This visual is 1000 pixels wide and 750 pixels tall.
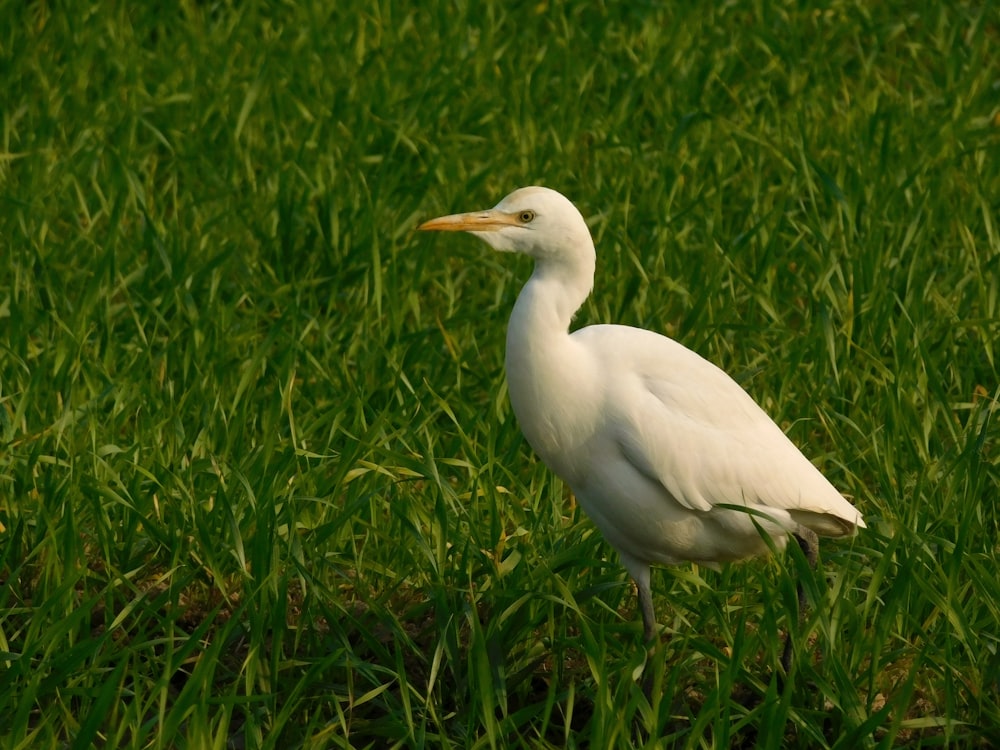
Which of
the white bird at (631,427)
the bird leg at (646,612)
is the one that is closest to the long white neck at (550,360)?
the white bird at (631,427)

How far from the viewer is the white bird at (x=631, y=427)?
11.5ft

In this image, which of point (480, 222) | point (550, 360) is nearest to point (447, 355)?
point (480, 222)

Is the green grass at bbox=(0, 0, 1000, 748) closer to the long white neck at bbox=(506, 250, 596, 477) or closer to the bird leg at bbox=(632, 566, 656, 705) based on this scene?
the bird leg at bbox=(632, 566, 656, 705)

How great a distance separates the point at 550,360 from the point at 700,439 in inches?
16.0

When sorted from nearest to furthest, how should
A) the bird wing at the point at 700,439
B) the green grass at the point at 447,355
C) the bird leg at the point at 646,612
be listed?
1. the green grass at the point at 447,355
2. the bird wing at the point at 700,439
3. the bird leg at the point at 646,612

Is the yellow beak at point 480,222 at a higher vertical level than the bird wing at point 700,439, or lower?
higher

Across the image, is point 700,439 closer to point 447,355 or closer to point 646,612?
point 646,612

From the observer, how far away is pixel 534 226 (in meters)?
3.52

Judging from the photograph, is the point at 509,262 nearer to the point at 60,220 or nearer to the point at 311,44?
the point at 60,220

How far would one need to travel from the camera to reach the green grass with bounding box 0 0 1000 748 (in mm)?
3414

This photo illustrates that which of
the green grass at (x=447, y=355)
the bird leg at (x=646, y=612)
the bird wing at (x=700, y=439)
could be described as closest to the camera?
the green grass at (x=447, y=355)

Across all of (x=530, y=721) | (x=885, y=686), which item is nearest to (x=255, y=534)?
(x=530, y=721)

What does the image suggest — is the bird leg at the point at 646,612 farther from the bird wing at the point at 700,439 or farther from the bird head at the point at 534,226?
the bird head at the point at 534,226

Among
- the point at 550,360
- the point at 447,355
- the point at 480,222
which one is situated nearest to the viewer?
the point at 550,360
